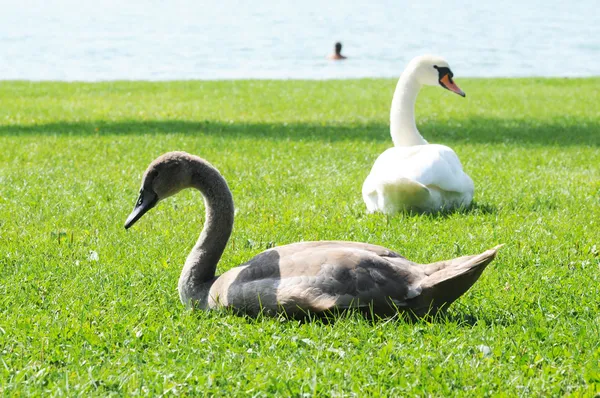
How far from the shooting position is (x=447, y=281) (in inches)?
162

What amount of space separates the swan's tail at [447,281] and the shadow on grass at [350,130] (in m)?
7.75

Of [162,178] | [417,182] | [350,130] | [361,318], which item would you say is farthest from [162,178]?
[350,130]

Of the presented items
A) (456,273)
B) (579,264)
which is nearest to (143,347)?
(456,273)

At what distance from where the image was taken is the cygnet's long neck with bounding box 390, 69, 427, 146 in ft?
26.0

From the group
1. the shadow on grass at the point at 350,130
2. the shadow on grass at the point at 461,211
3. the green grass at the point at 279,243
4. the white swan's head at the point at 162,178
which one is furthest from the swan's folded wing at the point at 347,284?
the shadow on grass at the point at 350,130

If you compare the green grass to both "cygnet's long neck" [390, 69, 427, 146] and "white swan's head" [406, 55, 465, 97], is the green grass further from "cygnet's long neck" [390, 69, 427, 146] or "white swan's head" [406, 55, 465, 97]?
"white swan's head" [406, 55, 465, 97]

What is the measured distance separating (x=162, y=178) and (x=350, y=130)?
28.3 feet

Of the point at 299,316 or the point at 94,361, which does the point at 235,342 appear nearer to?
the point at 299,316

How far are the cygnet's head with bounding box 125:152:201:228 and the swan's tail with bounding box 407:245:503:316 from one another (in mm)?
1439

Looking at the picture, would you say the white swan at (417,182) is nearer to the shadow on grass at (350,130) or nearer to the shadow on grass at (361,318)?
the shadow on grass at (361,318)

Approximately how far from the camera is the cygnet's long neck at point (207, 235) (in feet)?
15.4

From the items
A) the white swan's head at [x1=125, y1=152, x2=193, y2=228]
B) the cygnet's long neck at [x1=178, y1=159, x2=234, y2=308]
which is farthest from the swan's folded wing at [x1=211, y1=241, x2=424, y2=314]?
the white swan's head at [x1=125, y1=152, x2=193, y2=228]

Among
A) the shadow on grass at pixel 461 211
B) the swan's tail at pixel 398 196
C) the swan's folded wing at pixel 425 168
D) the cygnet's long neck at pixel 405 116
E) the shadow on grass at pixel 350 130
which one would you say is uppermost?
the cygnet's long neck at pixel 405 116

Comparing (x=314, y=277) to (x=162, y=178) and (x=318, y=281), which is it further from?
(x=162, y=178)
